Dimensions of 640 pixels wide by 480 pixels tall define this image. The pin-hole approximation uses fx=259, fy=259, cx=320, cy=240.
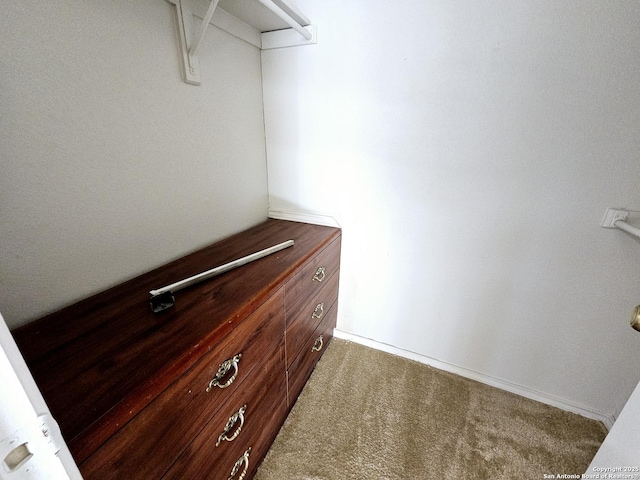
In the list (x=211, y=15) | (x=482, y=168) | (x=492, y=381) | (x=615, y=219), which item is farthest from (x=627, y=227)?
(x=211, y=15)

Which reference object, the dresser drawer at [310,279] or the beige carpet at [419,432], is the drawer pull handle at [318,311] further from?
the beige carpet at [419,432]

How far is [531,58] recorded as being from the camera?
946 mm

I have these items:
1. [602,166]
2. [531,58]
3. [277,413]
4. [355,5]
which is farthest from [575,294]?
[355,5]

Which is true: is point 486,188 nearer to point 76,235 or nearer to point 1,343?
point 1,343

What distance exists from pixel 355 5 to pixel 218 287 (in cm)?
129

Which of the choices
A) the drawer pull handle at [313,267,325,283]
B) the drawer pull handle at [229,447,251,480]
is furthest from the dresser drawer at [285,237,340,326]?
the drawer pull handle at [229,447,251,480]

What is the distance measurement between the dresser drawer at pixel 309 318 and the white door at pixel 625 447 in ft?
3.00

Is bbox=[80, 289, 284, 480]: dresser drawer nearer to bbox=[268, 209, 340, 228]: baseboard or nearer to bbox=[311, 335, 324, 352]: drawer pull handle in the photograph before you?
bbox=[311, 335, 324, 352]: drawer pull handle

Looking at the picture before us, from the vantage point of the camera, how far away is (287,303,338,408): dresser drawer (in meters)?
1.15

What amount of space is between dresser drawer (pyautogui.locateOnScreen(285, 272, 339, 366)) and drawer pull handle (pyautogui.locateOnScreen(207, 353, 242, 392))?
29cm

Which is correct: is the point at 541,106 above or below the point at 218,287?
above

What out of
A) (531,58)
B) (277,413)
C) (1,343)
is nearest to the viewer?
(1,343)

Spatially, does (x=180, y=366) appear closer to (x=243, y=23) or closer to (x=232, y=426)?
(x=232, y=426)

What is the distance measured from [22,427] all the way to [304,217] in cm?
131
